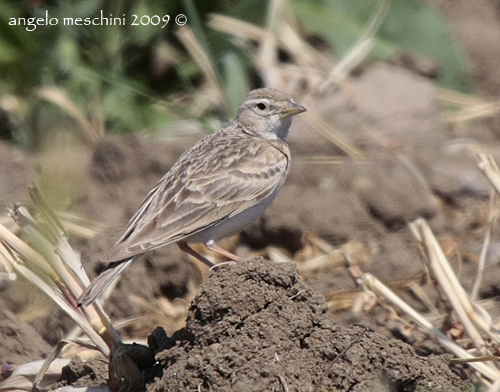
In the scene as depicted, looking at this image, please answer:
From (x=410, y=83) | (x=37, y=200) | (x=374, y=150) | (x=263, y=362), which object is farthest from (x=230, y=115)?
(x=263, y=362)

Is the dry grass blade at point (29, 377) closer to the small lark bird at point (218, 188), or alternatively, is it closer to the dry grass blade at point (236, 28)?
the small lark bird at point (218, 188)

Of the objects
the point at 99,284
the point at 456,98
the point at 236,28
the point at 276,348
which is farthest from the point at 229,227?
the point at 456,98

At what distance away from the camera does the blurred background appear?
6078mm

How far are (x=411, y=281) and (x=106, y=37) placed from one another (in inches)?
170

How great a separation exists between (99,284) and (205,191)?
1.23 meters

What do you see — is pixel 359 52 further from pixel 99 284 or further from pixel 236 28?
pixel 99 284

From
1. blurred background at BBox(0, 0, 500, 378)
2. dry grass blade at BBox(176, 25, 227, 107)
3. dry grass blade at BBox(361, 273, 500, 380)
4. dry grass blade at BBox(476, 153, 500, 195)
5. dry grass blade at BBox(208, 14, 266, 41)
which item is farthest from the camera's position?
dry grass blade at BBox(208, 14, 266, 41)

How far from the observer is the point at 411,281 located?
5.62 metres

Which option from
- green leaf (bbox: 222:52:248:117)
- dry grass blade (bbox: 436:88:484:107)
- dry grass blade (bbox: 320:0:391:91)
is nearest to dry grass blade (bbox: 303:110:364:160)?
dry grass blade (bbox: 320:0:391:91)

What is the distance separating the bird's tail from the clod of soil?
1.36ft

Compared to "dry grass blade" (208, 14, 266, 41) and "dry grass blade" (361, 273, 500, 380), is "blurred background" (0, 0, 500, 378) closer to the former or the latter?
"dry grass blade" (208, 14, 266, 41)

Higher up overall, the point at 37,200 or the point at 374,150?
the point at 37,200

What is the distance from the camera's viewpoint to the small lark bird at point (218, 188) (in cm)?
479

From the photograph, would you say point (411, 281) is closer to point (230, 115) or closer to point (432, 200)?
point (432, 200)
